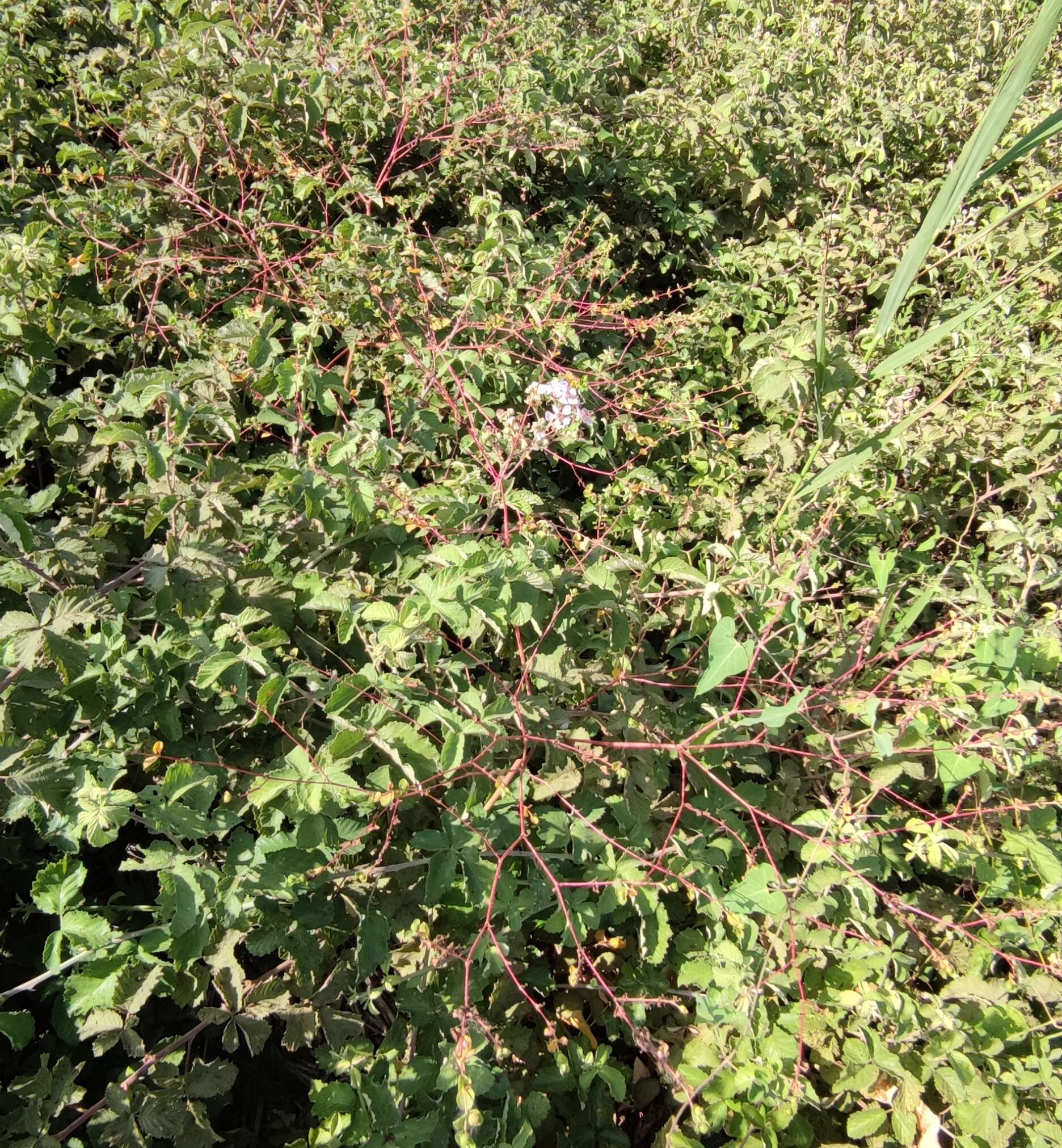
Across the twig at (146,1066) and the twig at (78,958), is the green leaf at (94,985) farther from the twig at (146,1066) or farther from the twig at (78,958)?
the twig at (146,1066)

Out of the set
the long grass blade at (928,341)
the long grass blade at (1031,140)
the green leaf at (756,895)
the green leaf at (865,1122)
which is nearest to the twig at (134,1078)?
the green leaf at (756,895)

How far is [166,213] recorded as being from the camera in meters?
2.40

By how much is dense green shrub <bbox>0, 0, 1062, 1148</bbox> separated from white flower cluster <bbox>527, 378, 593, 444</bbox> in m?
0.02

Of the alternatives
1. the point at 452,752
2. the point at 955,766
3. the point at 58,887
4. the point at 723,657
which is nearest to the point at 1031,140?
the point at 723,657

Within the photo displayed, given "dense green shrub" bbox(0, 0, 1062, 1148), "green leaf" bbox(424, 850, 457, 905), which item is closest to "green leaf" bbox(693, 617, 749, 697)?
"dense green shrub" bbox(0, 0, 1062, 1148)

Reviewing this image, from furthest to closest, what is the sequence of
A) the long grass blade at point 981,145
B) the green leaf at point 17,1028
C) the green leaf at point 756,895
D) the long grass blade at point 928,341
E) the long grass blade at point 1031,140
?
1. the green leaf at point 756,895
2. the long grass blade at point 928,341
3. the green leaf at point 17,1028
4. the long grass blade at point 1031,140
5. the long grass blade at point 981,145

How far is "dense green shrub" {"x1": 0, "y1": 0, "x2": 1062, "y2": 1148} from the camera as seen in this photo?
140 cm

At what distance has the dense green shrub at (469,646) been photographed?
140cm

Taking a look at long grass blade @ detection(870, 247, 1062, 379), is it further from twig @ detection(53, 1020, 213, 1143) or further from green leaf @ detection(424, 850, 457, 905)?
twig @ detection(53, 1020, 213, 1143)

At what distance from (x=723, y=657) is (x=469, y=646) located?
0.66 metres

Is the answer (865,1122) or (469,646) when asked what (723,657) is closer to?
(469,646)

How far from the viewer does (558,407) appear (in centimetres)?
199

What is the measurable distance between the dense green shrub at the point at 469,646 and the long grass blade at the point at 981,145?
0.46ft

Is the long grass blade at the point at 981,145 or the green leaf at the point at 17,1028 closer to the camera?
the long grass blade at the point at 981,145
